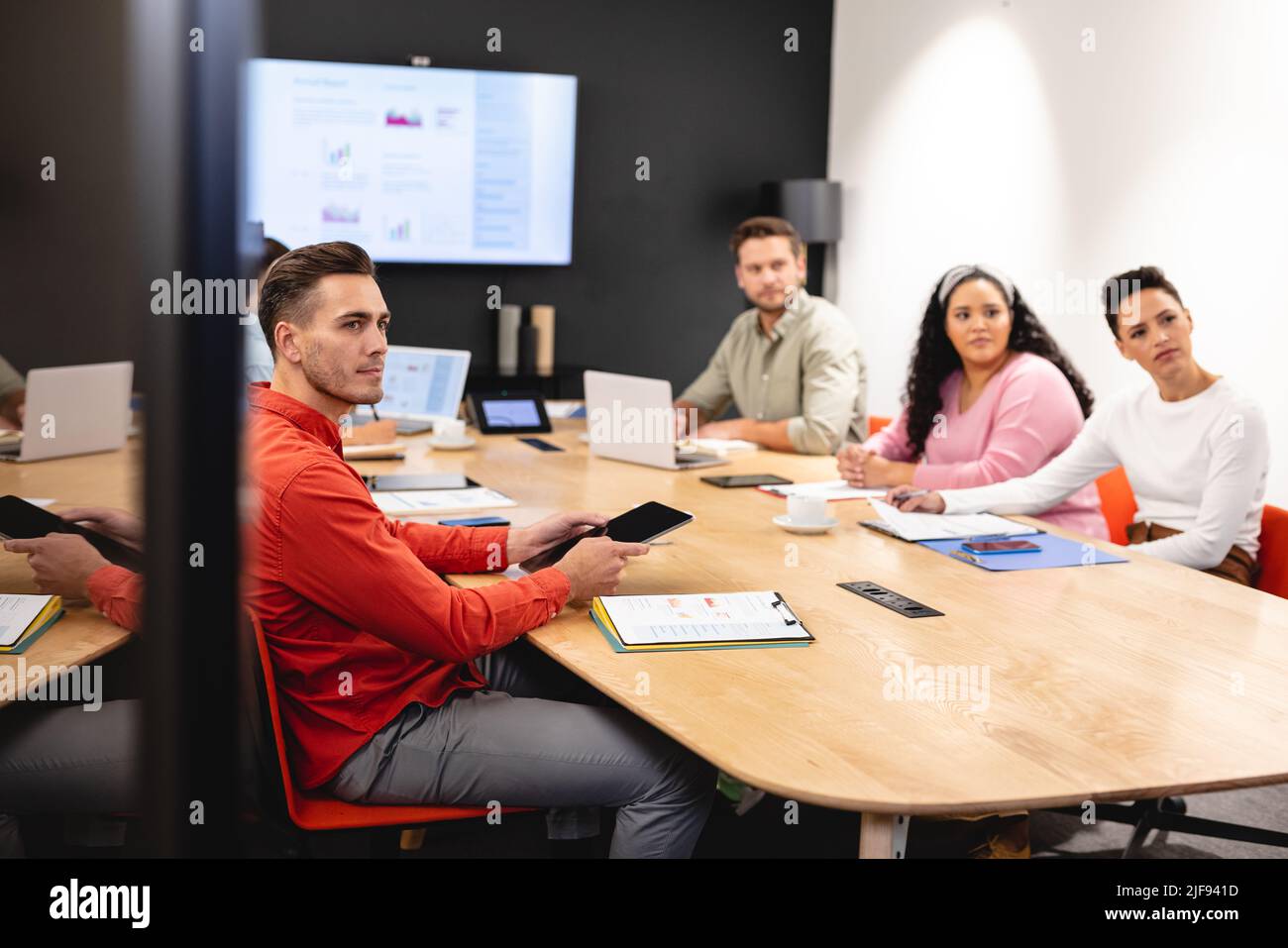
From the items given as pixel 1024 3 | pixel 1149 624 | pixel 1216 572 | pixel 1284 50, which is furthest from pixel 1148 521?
pixel 1024 3

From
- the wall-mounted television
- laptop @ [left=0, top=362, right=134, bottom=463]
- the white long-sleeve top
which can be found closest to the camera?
laptop @ [left=0, top=362, right=134, bottom=463]

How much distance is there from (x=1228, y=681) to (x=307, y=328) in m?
1.41

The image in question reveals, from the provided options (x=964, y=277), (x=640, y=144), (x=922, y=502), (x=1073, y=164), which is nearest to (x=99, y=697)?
(x=922, y=502)

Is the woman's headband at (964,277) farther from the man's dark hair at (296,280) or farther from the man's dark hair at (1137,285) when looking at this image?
the man's dark hair at (296,280)

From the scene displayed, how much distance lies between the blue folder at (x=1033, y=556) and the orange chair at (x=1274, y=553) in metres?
0.54

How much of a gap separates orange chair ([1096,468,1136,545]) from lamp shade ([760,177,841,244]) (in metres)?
2.83

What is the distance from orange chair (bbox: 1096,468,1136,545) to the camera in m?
3.01

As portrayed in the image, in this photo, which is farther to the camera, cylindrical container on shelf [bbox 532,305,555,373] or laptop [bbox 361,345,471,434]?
cylindrical container on shelf [bbox 532,305,555,373]

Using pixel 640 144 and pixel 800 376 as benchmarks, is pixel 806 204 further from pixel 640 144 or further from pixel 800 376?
pixel 800 376

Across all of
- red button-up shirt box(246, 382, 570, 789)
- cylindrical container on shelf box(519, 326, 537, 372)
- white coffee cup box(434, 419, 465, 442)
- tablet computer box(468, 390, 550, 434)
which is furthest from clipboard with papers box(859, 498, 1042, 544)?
cylindrical container on shelf box(519, 326, 537, 372)

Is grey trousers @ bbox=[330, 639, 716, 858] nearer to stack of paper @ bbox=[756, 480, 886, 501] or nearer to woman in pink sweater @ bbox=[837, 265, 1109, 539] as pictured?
stack of paper @ bbox=[756, 480, 886, 501]

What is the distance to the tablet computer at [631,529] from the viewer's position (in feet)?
6.38

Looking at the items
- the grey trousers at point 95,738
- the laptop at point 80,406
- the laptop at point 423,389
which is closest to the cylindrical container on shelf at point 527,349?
the laptop at point 423,389

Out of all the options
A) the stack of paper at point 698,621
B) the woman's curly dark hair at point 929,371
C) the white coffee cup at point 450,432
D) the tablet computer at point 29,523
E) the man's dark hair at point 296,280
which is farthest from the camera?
the white coffee cup at point 450,432
